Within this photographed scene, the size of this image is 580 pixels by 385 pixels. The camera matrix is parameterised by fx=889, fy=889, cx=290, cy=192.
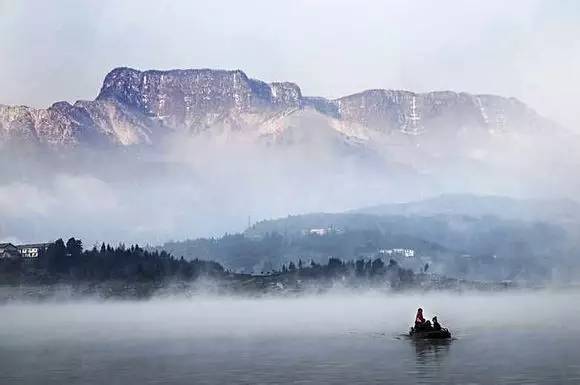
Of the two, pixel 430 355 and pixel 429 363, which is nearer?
pixel 429 363

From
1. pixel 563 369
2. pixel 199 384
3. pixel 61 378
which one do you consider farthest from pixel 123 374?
pixel 563 369

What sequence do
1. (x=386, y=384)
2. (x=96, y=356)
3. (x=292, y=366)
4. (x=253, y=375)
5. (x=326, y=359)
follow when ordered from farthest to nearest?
(x=96, y=356)
(x=326, y=359)
(x=292, y=366)
(x=253, y=375)
(x=386, y=384)

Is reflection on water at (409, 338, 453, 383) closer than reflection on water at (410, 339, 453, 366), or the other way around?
reflection on water at (409, 338, 453, 383)

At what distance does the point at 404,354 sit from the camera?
18850 centimetres

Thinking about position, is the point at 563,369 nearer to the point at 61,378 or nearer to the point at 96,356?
the point at 61,378

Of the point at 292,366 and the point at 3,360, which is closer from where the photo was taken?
the point at 292,366

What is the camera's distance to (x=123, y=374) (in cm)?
15862

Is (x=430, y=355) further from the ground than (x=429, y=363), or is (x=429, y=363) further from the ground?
(x=430, y=355)

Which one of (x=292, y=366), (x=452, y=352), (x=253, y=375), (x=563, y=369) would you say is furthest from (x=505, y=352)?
(x=253, y=375)

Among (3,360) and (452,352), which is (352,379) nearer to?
(452,352)

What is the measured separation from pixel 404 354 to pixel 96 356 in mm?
67931

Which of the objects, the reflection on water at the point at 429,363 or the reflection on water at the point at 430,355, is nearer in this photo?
the reflection on water at the point at 429,363

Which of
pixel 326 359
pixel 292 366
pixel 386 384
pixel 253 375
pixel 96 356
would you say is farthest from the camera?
pixel 96 356

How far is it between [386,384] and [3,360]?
89.2 metres
